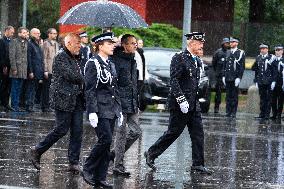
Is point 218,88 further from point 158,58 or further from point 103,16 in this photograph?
point 103,16

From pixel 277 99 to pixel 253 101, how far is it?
257 cm

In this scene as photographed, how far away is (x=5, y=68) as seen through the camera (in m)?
25.0

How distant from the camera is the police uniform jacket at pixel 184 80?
1436 cm

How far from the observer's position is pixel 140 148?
683 inches

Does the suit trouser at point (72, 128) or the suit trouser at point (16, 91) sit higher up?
the suit trouser at point (72, 128)

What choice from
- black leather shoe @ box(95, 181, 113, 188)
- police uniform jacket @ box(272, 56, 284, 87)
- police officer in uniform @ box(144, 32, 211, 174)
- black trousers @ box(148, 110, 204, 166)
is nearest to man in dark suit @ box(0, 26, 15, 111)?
police uniform jacket @ box(272, 56, 284, 87)

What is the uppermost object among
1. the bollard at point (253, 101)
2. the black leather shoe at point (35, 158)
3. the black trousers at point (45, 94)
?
the black leather shoe at point (35, 158)

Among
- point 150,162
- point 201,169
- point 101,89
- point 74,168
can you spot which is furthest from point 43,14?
point 101,89

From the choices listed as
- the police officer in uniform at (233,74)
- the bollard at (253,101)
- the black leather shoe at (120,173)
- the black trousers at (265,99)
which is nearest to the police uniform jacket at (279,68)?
the black trousers at (265,99)

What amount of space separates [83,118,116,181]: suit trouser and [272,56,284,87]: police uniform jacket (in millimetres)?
15534

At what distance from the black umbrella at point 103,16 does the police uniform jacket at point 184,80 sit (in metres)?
0.74

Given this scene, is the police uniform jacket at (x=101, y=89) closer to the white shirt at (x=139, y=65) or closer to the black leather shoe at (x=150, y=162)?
the black leather shoe at (x=150, y=162)

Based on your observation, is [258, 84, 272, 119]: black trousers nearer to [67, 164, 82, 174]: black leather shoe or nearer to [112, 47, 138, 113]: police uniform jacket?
[112, 47, 138, 113]: police uniform jacket

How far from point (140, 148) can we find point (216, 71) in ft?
41.3
